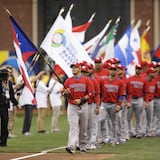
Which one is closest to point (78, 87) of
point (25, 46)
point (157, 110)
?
point (25, 46)

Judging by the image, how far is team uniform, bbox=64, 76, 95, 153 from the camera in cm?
1852

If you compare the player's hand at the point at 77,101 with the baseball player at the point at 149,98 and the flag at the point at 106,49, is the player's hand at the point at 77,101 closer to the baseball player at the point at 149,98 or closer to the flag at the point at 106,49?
the baseball player at the point at 149,98

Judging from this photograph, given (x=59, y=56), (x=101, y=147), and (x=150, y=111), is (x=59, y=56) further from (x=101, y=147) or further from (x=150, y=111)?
(x=150, y=111)

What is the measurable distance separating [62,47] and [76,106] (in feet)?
10.6

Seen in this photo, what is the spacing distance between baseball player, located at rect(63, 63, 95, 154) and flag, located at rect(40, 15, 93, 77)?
2283 millimetres

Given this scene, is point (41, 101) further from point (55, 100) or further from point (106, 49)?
point (106, 49)

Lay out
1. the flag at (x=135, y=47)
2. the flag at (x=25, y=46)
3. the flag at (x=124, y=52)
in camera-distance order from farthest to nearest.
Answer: the flag at (x=135, y=47) < the flag at (x=124, y=52) < the flag at (x=25, y=46)

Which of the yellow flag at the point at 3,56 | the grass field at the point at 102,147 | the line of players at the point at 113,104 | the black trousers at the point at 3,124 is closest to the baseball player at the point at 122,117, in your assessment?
the line of players at the point at 113,104

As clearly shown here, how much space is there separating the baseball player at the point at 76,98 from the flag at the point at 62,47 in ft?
7.49

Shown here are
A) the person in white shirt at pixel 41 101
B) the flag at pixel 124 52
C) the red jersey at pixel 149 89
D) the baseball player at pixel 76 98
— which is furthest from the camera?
the flag at pixel 124 52

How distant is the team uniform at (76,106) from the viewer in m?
18.5

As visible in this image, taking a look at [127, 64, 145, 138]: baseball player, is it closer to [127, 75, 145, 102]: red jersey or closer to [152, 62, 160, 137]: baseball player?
[127, 75, 145, 102]: red jersey

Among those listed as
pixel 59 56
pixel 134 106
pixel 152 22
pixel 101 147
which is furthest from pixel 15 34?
pixel 152 22

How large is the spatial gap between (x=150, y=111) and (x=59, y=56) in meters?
4.33
